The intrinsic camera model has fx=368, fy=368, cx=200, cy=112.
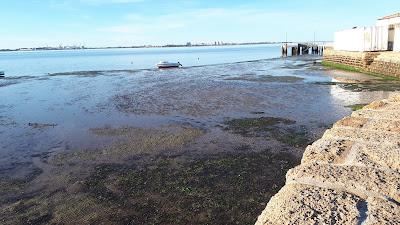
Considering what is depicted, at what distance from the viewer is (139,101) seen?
19562mm

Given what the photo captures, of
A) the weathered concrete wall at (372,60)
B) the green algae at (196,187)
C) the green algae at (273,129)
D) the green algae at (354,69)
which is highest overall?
the weathered concrete wall at (372,60)

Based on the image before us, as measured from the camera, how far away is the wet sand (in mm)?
6488

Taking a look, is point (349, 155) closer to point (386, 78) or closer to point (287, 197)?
point (287, 197)

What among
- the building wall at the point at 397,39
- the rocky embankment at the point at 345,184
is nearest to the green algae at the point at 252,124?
the rocky embankment at the point at 345,184

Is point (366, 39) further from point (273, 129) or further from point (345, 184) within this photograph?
point (345, 184)

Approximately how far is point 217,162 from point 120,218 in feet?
10.4

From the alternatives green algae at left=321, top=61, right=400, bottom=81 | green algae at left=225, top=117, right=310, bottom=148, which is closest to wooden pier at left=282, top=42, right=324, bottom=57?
green algae at left=321, top=61, right=400, bottom=81

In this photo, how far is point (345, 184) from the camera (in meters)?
2.81

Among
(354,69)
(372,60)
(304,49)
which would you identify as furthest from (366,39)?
(304,49)

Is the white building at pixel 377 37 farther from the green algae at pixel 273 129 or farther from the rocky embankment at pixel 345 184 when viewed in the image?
the rocky embankment at pixel 345 184

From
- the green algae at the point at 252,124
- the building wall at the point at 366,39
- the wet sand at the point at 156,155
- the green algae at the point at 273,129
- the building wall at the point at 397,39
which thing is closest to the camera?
the wet sand at the point at 156,155

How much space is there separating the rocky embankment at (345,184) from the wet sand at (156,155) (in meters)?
2.77

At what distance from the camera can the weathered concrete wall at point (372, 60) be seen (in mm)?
24594

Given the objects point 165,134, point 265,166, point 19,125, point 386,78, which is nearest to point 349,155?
point 265,166
